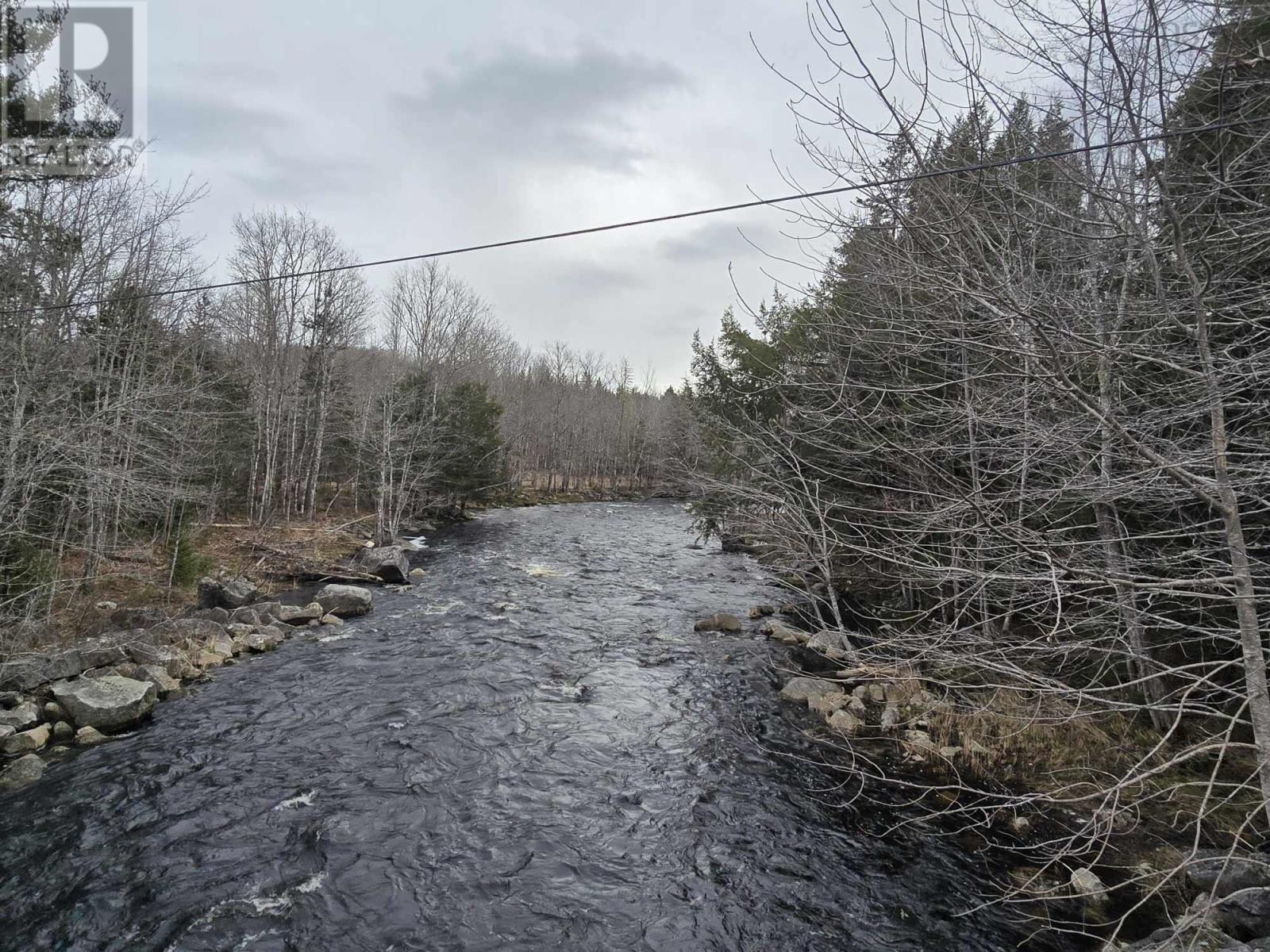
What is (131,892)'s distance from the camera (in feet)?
15.9

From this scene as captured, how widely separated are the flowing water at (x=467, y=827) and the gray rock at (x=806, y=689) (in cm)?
32

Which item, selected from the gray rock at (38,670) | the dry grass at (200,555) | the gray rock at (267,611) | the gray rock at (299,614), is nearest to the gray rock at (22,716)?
the gray rock at (38,670)

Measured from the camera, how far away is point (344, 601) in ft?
42.3

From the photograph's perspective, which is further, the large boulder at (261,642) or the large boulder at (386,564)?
the large boulder at (386,564)

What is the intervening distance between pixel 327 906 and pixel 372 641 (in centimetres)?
669

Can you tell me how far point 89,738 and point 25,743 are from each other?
21.2 inches

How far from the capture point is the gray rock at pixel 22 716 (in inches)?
277

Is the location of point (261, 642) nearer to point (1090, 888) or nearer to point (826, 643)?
point (826, 643)

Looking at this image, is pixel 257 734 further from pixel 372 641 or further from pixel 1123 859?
pixel 1123 859

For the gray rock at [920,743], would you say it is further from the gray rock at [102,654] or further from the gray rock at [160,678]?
the gray rock at [102,654]

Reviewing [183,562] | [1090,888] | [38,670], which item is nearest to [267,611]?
[183,562]

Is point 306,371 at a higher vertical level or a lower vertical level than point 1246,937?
higher

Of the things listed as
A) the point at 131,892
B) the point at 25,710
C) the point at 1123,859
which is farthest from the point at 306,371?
the point at 1123,859

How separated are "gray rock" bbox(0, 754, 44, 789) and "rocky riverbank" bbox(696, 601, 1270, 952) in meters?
7.79
